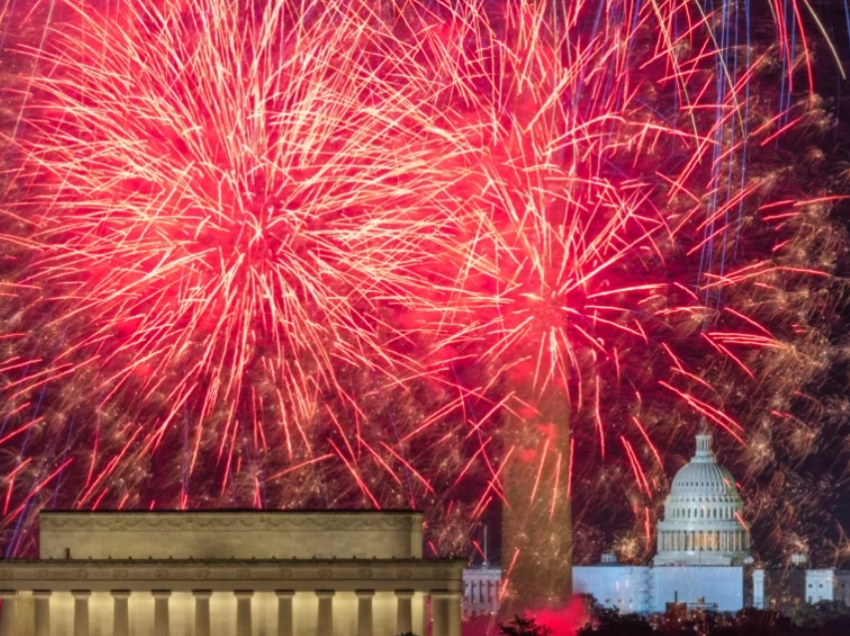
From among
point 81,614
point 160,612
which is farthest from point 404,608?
point 81,614

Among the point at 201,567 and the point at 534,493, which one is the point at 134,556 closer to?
the point at 201,567

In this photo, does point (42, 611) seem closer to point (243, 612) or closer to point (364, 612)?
point (243, 612)

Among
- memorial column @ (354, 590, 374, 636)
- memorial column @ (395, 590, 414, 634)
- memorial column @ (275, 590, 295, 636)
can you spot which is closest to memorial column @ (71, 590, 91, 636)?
memorial column @ (275, 590, 295, 636)

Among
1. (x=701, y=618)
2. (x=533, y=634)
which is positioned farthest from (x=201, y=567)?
(x=701, y=618)

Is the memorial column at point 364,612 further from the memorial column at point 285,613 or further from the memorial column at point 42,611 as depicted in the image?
the memorial column at point 42,611

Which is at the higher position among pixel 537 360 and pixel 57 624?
pixel 537 360

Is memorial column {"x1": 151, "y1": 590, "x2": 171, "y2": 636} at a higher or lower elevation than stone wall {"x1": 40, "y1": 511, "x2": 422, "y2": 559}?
lower

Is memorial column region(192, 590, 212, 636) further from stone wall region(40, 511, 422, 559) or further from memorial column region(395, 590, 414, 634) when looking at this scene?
memorial column region(395, 590, 414, 634)
